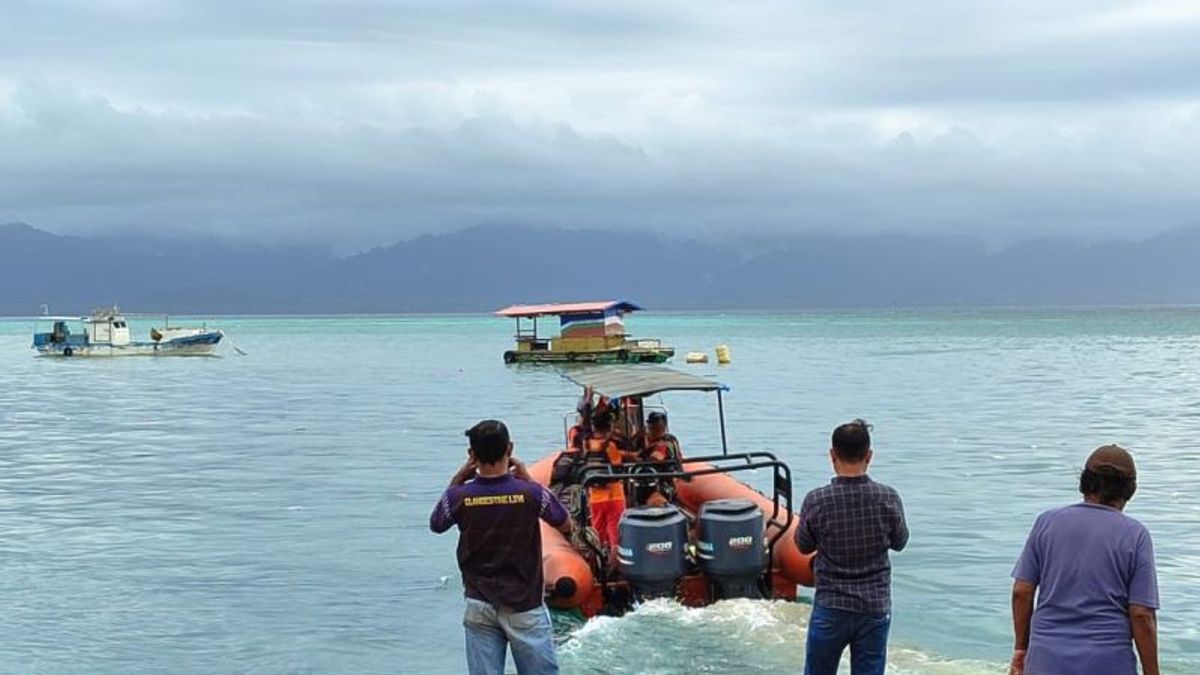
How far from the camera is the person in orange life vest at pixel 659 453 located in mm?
12870

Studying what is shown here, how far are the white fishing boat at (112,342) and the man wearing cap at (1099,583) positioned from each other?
3140 inches

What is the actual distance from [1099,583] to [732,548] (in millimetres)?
6005

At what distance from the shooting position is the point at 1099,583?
4.87 meters

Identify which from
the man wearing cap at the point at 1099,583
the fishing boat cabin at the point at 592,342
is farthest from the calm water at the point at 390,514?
the fishing boat cabin at the point at 592,342

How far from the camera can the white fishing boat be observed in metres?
79.2

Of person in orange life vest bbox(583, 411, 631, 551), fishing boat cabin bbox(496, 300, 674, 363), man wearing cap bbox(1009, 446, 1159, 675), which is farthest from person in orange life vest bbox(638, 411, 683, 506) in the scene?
fishing boat cabin bbox(496, 300, 674, 363)

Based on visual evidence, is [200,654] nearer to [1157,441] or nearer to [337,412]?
[1157,441]

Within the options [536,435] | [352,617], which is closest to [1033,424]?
[536,435]

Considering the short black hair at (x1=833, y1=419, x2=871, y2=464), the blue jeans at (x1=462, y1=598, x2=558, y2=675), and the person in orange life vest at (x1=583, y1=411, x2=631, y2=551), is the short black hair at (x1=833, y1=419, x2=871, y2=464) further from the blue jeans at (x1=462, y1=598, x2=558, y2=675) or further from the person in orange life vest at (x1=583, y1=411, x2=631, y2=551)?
the person in orange life vest at (x1=583, y1=411, x2=631, y2=551)

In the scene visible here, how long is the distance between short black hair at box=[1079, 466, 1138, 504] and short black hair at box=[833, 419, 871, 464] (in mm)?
1262

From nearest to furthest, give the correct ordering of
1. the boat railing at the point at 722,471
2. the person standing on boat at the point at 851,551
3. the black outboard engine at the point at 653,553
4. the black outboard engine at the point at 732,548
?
the person standing on boat at the point at 851,551 < the black outboard engine at the point at 653,553 < the black outboard engine at the point at 732,548 < the boat railing at the point at 722,471

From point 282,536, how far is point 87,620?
465cm

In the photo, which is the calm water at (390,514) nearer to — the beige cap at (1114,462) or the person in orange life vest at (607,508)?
the person in orange life vest at (607,508)

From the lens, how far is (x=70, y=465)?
2597 cm
